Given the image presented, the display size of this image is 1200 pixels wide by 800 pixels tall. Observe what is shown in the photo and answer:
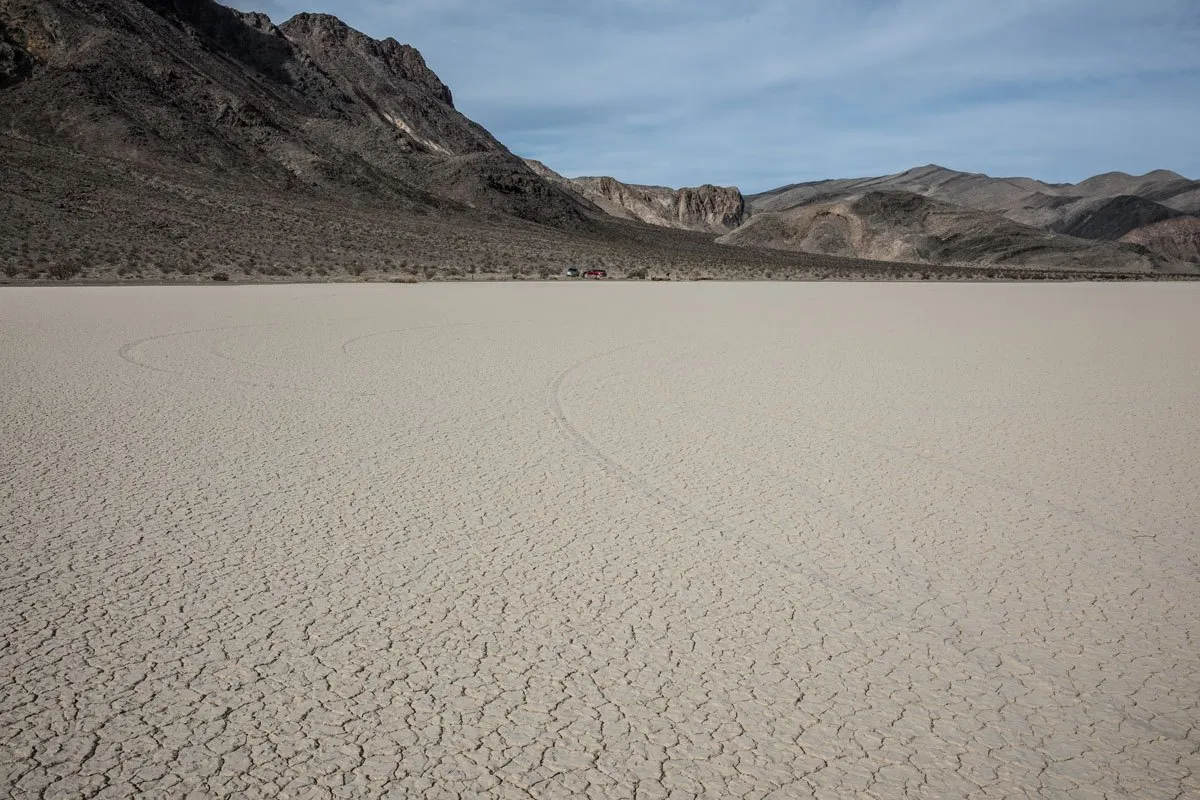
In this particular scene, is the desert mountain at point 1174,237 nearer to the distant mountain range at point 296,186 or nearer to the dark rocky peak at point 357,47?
the distant mountain range at point 296,186

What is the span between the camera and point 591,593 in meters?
4.05

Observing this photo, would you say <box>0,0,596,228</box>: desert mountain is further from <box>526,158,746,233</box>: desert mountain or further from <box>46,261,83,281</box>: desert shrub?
<box>526,158,746,233</box>: desert mountain

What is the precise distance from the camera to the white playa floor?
2.80 metres

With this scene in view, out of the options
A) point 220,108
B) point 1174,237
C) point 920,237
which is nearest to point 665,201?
point 920,237

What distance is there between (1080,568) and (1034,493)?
1385 millimetres

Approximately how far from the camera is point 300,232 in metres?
53.7

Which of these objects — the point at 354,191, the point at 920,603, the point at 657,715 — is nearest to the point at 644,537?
the point at 920,603

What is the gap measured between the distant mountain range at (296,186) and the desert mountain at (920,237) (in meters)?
0.25

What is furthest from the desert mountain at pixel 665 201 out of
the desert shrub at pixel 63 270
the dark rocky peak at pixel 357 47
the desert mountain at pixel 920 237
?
the desert shrub at pixel 63 270

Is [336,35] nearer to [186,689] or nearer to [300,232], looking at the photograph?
[300,232]

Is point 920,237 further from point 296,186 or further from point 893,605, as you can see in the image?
point 893,605

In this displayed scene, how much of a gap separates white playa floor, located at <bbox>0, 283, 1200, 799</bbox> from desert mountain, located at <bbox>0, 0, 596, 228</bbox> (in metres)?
65.4

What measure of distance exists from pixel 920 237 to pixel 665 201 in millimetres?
79679

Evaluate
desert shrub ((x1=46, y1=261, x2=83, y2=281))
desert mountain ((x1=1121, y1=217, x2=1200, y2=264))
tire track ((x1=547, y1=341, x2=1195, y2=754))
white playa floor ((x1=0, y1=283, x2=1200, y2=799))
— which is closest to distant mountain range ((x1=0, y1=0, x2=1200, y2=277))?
desert shrub ((x1=46, y1=261, x2=83, y2=281))
